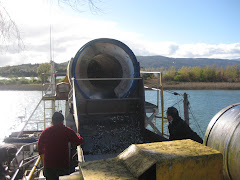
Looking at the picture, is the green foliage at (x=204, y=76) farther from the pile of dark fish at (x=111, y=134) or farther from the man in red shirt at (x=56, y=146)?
the man in red shirt at (x=56, y=146)

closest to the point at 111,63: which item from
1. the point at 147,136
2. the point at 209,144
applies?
the point at 147,136

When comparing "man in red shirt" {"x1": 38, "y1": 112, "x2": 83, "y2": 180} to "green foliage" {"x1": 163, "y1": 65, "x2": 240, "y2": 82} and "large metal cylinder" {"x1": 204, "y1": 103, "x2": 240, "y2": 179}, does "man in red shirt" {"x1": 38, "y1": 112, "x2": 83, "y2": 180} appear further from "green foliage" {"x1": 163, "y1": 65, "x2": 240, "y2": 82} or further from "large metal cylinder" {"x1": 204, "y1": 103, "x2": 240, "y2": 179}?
"green foliage" {"x1": 163, "y1": 65, "x2": 240, "y2": 82}

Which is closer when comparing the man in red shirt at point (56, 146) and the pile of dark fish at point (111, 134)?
the man in red shirt at point (56, 146)

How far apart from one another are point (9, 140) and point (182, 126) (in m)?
8.95

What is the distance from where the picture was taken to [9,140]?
10.9 metres

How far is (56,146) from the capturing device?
359 cm

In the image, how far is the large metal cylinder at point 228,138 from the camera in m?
2.46

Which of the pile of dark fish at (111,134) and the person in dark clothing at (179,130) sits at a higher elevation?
the person in dark clothing at (179,130)

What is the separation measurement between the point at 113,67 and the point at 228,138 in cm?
617

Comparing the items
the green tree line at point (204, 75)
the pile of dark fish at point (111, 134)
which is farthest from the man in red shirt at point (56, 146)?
the green tree line at point (204, 75)

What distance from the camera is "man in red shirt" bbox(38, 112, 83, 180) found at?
3578 millimetres

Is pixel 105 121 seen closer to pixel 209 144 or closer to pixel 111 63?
pixel 111 63

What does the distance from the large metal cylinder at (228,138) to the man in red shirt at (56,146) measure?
1.88 metres

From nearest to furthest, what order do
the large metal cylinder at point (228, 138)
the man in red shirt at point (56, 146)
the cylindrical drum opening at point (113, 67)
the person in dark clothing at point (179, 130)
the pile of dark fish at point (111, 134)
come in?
the large metal cylinder at point (228, 138)
the man in red shirt at point (56, 146)
the person in dark clothing at point (179, 130)
the pile of dark fish at point (111, 134)
the cylindrical drum opening at point (113, 67)
